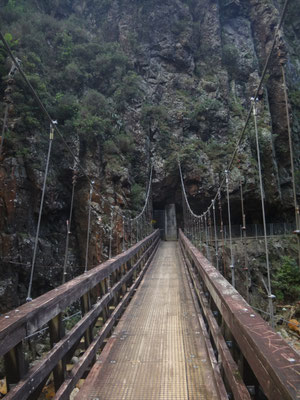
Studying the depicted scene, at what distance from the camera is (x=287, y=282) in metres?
11.9

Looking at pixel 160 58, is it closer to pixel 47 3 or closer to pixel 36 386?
pixel 47 3

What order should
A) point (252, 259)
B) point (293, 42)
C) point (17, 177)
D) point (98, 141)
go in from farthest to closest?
point (293, 42) < point (252, 259) < point (98, 141) < point (17, 177)

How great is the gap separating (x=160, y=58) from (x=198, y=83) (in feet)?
10.9

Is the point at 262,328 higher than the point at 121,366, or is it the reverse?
the point at 262,328

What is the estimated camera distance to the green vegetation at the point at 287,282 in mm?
11330

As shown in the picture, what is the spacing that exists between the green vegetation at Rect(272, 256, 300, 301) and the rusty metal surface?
998 centimetres

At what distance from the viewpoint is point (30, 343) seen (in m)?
6.55

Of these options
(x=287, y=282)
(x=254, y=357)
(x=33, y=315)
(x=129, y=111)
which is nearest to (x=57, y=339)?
(x=33, y=315)

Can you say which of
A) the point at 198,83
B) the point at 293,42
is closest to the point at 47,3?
the point at 198,83

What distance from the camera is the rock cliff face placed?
31.6ft

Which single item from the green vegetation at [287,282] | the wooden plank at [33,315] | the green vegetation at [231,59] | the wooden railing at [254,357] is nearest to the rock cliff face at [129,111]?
the green vegetation at [231,59]

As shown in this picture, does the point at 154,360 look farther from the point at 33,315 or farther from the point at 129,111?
the point at 129,111

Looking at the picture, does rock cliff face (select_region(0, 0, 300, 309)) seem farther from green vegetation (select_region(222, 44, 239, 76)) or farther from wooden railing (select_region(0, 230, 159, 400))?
wooden railing (select_region(0, 230, 159, 400))

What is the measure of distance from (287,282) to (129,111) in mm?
12070
